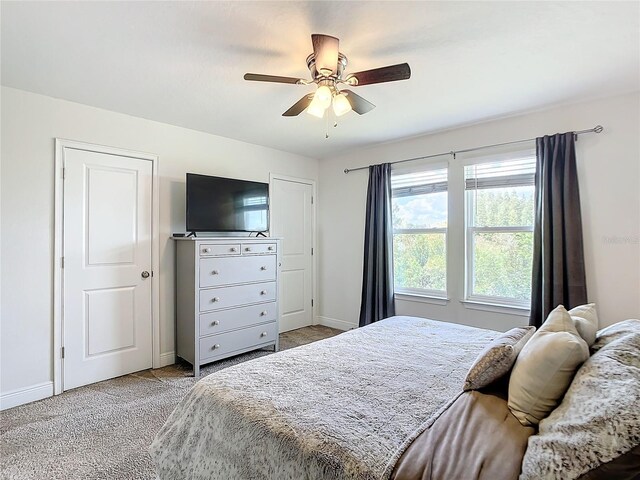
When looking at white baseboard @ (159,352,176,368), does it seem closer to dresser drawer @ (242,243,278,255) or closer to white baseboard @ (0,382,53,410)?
white baseboard @ (0,382,53,410)

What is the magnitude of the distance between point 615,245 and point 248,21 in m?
3.22

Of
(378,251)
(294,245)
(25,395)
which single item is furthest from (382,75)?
(25,395)

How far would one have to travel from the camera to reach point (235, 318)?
347 centimetres

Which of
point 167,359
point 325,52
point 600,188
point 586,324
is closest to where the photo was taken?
point 586,324

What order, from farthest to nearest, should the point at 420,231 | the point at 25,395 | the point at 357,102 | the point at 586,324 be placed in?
1. the point at 420,231
2. the point at 25,395
3. the point at 357,102
4. the point at 586,324

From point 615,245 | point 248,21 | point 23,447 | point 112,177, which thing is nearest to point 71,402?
point 23,447

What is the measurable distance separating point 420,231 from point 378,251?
547 millimetres

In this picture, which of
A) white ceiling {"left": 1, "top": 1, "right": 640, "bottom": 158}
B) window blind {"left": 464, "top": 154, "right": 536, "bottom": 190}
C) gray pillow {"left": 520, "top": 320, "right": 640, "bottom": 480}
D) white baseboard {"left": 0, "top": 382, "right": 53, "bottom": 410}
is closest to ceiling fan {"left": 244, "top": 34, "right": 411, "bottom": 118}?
white ceiling {"left": 1, "top": 1, "right": 640, "bottom": 158}

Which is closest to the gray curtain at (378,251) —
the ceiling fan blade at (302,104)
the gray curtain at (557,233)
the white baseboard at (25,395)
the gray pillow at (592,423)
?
the gray curtain at (557,233)

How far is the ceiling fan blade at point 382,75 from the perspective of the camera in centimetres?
182

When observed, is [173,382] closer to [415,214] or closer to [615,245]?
[415,214]

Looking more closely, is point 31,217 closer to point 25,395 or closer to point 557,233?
point 25,395

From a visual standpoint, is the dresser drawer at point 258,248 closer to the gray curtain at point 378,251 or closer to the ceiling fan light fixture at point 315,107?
the gray curtain at point 378,251

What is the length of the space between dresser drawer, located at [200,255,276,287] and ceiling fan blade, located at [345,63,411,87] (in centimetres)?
212
